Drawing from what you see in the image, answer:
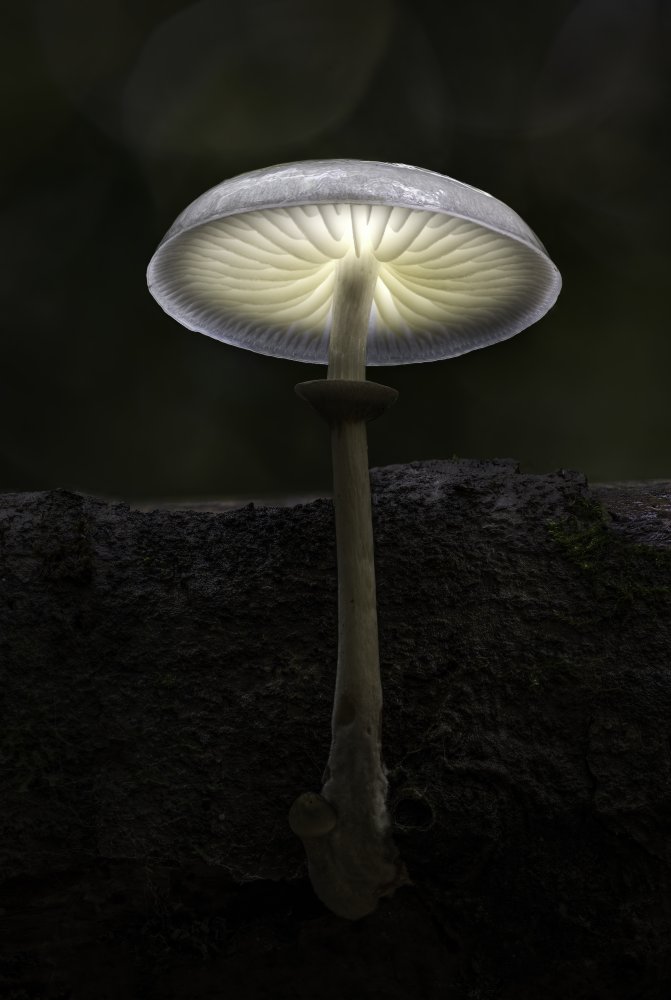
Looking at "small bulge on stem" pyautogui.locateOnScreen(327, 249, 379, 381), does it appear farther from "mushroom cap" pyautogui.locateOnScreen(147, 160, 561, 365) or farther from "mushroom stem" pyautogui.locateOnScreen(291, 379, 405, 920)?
"mushroom stem" pyautogui.locateOnScreen(291, 379, 405, 920)

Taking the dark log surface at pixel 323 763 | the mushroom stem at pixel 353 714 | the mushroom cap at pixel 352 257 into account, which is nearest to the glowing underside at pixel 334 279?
the mushroom cap at pixel 352 257

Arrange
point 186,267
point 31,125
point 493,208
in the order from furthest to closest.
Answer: point 31,125, point 186,267, point 493,208

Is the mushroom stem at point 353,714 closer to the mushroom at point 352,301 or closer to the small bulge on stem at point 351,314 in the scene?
the mushroom at point 352,301

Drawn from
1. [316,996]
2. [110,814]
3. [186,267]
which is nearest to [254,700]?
[110,814]

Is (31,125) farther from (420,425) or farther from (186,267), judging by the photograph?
(186,267)

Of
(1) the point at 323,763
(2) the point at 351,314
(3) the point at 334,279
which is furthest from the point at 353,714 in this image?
(3) the point at 334,279

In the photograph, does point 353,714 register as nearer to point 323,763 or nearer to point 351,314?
point 323,763

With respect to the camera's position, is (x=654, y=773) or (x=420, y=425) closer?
(x=654, y=773)
